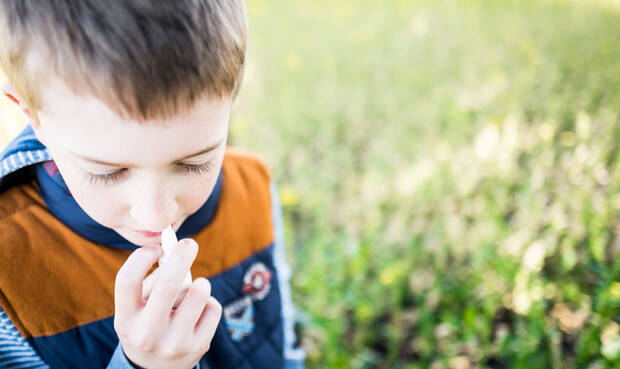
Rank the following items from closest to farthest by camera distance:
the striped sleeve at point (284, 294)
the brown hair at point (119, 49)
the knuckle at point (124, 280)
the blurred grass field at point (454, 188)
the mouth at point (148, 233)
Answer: the brown hair at point (119, 49) → the knuckle at point (124, 280) → the mouth at point (148, 233) → the striped sleeve at point (284, 294) → the blurred grass field at point (454, 188)

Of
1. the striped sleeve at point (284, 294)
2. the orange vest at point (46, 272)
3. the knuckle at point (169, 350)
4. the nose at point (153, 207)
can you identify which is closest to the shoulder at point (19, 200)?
the orange vest at point (46, 272)

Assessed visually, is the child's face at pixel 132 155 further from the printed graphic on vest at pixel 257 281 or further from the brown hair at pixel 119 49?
the printed graphic on vest at pixel 257 281

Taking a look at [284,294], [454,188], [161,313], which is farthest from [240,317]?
[454,188]

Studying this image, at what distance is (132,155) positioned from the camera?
0.64 m

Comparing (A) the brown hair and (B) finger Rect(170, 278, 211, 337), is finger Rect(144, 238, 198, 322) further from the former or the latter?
(A) the brown hair

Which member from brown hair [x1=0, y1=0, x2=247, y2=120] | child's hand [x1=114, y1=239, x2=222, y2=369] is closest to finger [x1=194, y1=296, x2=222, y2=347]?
child's hand [x1=114, y1=239, x2=222, y2=369]

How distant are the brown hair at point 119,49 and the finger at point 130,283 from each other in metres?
0.24

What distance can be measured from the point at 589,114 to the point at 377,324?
1411 millimetres

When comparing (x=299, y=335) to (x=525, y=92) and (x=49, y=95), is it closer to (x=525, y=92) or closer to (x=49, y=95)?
(x=49, y=95)

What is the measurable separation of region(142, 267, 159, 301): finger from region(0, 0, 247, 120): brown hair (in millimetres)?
278

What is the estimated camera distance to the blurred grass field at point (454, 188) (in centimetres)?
168

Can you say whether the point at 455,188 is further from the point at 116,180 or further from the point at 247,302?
the point at 116,180

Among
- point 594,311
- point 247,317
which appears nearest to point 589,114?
point 594,311

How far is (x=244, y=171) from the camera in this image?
118 centimetres
